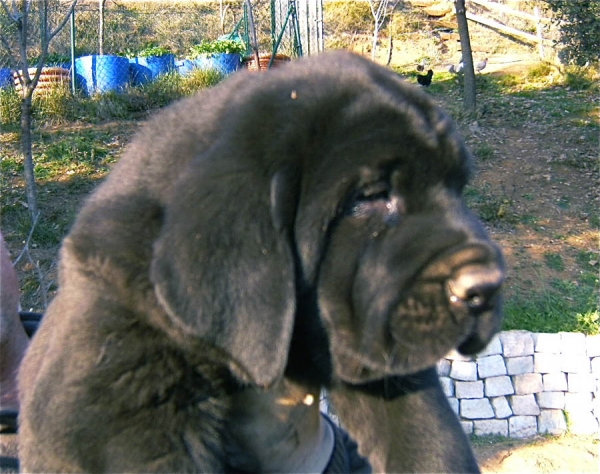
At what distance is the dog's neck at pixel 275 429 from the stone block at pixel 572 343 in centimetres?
511

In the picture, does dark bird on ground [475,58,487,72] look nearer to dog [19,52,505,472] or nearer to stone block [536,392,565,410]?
stone block [536,392,565,410]

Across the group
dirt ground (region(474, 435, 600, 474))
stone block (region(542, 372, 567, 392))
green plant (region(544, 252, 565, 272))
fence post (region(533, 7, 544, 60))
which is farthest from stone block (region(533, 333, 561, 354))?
fence post (region(533, 7, 544, 60))

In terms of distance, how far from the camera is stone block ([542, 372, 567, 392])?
6.71 metres

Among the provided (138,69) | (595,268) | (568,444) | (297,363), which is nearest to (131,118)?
(138,69)

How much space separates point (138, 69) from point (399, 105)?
10.7 metres

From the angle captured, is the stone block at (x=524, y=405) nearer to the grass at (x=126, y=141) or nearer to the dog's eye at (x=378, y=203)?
the grass at (x=126, y=141)

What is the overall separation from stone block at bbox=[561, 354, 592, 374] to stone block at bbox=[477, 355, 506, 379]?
58 centimetres

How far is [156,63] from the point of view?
1218 cm

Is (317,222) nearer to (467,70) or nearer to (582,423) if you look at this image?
(582,423)

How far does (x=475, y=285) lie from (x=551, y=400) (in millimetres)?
5427

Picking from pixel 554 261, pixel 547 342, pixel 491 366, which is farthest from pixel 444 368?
pixel 554 261

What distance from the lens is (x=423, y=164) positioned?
1.92 meters

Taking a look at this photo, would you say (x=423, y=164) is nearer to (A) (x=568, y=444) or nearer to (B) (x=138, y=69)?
(A) (x=568, y=444)

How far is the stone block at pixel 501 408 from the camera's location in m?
6.62
